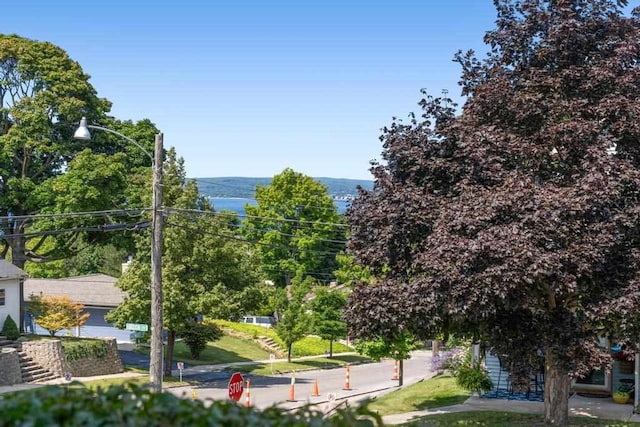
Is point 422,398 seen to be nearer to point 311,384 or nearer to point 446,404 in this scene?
point 446,404

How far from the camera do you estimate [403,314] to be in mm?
17031

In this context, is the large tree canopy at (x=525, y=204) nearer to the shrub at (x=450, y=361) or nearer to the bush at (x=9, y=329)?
the shrub at (x=450, y=361)

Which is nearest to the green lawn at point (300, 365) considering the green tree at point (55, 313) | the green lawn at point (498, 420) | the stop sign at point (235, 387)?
the green tree at point (55, 313)

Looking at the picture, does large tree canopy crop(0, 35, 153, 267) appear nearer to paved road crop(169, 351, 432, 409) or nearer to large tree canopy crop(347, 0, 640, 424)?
paved road crop(169, 351, 432, 409)

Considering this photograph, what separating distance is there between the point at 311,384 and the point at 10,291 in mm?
14360

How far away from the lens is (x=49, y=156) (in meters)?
36.2

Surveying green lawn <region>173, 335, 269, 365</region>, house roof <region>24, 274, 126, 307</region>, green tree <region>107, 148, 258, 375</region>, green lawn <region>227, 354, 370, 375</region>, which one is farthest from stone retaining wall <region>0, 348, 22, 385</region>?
house roof <region>24, 274, 126, 307</region>

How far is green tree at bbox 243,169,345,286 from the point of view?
62344 millimetres

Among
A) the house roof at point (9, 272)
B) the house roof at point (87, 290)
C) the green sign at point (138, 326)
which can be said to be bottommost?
the green sign at point (138, 326)

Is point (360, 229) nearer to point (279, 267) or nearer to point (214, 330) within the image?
point (214, 330)

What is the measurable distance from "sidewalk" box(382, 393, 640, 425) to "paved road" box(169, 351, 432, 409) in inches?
194

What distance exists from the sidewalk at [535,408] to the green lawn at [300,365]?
60.0 ft

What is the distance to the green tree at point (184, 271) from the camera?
104 feet

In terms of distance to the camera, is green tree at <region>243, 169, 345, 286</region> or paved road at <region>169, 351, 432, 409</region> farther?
green tree at <region>243, 169, 345, 286</region>
